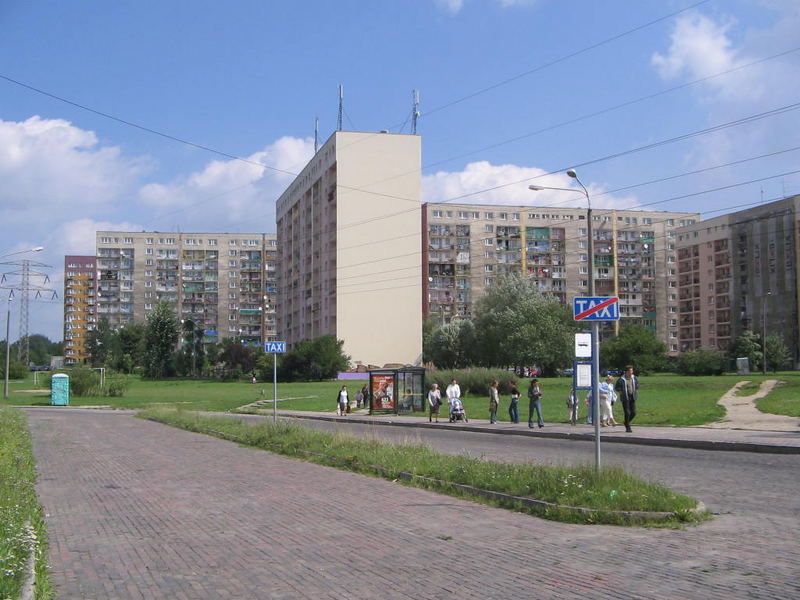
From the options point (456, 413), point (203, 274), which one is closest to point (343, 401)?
point (456, 413)

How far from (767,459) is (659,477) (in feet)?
15.0

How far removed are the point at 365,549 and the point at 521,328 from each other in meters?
72.5

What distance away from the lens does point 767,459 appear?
17.1 meters

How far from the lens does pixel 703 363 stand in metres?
80.9

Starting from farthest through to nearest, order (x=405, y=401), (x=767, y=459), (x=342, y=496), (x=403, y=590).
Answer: (x=405, y=401), (x=767, y=459), (x=342, y=496), (x=403, y=590)

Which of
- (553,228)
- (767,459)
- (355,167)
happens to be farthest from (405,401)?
(553,228)

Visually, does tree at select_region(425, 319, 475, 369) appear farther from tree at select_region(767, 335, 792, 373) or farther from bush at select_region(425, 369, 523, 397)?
bush at select_region(425, 369, 523, 397)

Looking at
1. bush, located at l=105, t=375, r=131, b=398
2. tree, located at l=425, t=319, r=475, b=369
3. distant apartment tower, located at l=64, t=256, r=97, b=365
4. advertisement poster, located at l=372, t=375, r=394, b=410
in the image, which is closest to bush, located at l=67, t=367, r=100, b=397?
bush, located at l=105, t=375, r=131, b=398

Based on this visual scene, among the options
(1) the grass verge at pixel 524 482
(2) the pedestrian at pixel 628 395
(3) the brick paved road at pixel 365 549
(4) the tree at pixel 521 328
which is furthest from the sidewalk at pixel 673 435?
(4) the tree at pixel 521 328

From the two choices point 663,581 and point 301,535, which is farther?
point 301,535

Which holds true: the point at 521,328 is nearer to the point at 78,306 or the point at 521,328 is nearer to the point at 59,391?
the point at 59,391

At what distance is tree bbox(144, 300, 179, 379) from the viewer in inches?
4414

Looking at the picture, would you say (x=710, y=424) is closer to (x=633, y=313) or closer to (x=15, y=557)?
(x=15, y=557)

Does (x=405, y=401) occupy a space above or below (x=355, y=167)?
below
